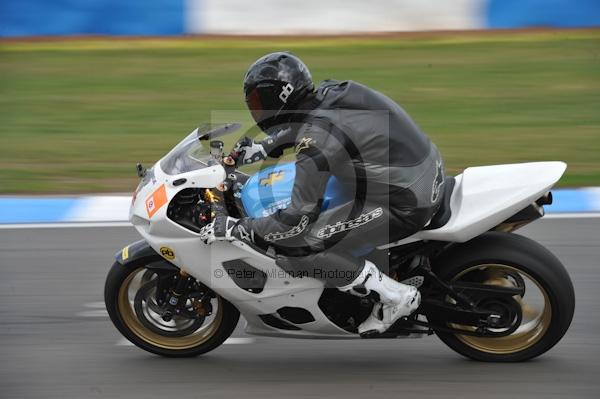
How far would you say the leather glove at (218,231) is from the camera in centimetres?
453

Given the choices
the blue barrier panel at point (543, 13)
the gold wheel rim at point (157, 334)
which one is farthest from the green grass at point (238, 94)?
the gold wheel rim at point (157, 334)

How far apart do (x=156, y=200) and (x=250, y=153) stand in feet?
1.75

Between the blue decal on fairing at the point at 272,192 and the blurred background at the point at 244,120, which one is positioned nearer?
the blue decal on fairing at the point at 272,192

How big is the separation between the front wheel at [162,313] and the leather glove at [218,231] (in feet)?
1.67

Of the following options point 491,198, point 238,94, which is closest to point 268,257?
point 491,198

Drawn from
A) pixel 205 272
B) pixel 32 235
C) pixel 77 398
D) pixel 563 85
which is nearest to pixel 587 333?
pixel 205 272

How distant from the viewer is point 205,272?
15.5 ft

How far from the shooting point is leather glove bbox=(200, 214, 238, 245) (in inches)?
178

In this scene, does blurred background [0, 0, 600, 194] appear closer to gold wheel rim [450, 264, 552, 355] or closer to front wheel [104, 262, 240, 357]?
front wheel [104, 262, 240, 357]

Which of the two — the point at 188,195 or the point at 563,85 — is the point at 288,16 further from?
the point at 188,195

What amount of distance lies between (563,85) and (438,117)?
2153mm

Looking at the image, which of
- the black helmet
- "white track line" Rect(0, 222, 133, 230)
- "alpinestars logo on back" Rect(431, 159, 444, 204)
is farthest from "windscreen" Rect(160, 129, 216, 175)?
"white track line" Rect(0, 222, 133, 230)

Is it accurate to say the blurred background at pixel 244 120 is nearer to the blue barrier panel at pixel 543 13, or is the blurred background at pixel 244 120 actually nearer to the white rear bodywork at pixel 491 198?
the blue barrier panel at pixel 543 13

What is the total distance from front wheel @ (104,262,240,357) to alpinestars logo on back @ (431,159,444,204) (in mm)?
1250
